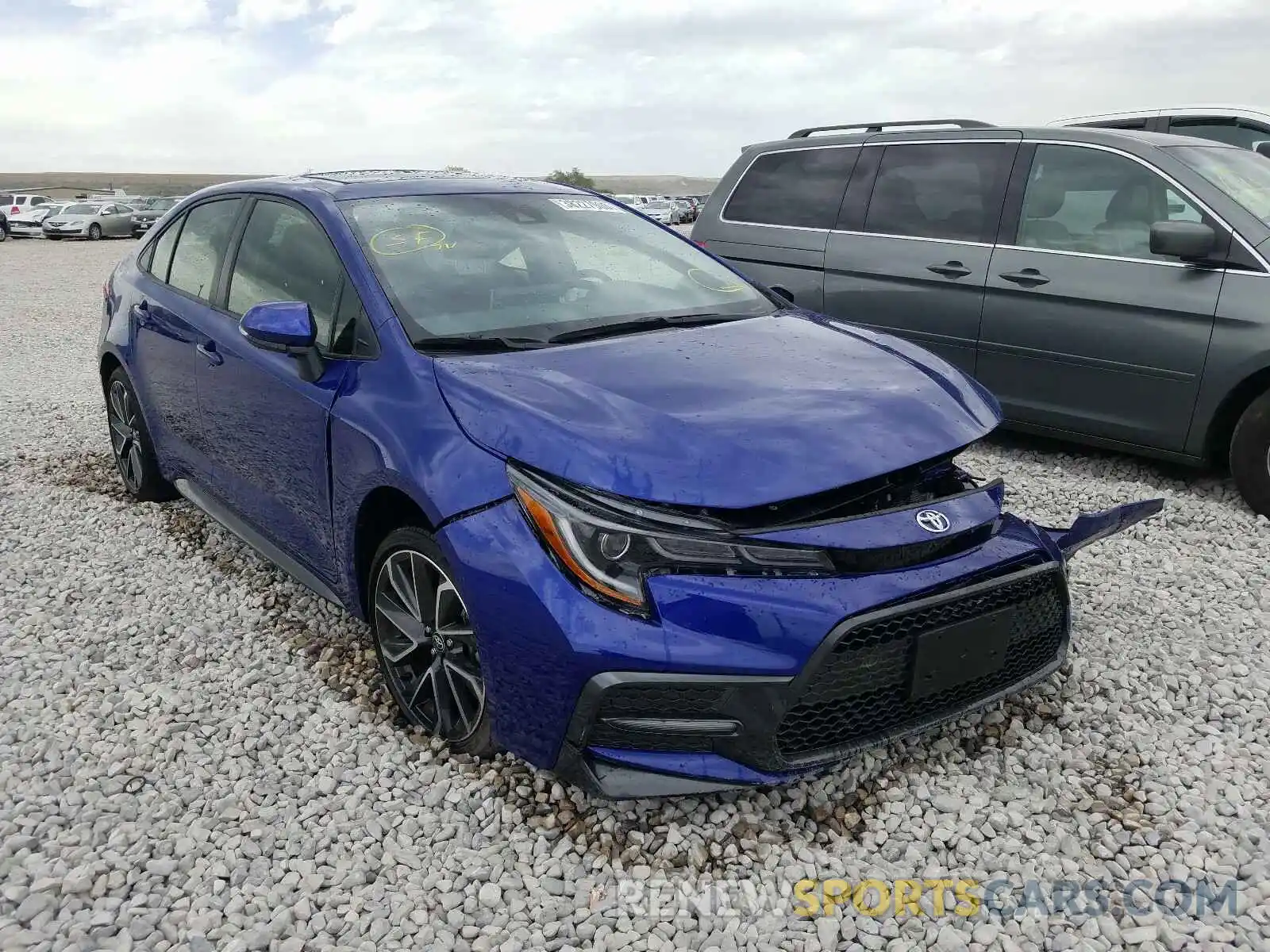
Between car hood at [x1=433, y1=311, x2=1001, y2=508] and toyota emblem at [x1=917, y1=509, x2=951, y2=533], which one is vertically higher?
car hood at [x1=433, y1=311, x2=1001, y2=508]

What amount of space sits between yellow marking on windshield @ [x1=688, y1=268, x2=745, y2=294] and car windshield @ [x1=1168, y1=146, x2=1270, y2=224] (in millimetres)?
2737

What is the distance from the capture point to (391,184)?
3.72 metres

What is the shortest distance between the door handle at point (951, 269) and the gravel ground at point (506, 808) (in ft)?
6.92

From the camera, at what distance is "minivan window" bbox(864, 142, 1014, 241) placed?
5551mm

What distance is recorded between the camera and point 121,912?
234cm

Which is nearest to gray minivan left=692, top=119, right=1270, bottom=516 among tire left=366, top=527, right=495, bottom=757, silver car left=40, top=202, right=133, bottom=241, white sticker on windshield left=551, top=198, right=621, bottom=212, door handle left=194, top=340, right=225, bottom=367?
white sticker on windshield left=551, top=198, right=621, bottom=212

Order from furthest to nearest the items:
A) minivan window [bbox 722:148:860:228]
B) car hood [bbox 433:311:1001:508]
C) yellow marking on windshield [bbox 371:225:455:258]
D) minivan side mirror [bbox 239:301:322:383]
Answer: minivan window [bbox 722:148:860:228], yellow marking on windshield [bbox 371:225:455:258], minivan side mirror [bbox 239:301:322:383], car hood [bbox 433:311:1001:508]

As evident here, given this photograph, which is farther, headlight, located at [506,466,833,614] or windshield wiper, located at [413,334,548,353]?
windshield wiper, located at [413,334,548,353]

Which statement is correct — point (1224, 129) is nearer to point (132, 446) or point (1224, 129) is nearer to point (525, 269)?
point (525, 269)

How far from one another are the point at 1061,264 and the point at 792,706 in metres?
3.81

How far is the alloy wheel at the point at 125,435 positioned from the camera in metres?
5.04

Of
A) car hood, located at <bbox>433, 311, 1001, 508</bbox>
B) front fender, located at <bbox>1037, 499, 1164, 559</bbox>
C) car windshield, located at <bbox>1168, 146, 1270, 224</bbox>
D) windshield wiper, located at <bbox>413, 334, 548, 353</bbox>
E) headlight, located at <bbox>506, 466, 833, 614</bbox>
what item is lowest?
front fender, located at <bbox>1037, 499, 1164, 559</bbox>

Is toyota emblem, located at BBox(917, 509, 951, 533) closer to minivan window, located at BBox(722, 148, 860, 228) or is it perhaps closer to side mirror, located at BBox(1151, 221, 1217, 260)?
side mirror, located at BBox(1151, 221, 1217, 260)

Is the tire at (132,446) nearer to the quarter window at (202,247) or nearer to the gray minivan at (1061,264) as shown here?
the quarter window at (202,247)
